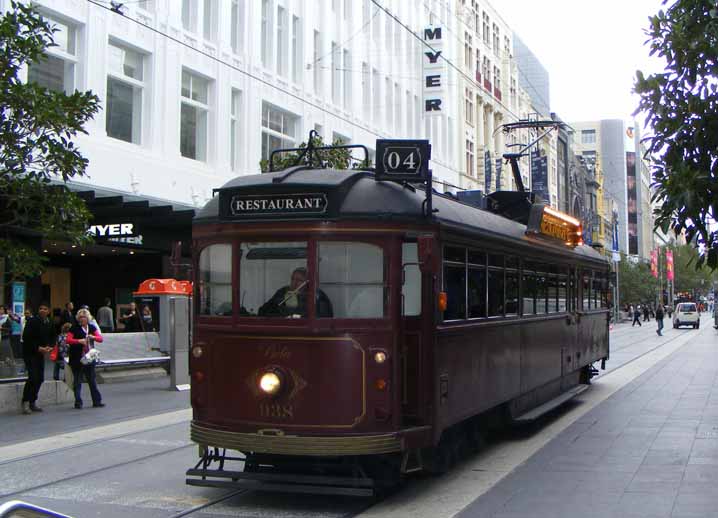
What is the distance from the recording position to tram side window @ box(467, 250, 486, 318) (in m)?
8.90

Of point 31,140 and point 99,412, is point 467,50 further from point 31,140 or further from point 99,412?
point 31,140

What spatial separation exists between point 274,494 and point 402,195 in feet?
9.95

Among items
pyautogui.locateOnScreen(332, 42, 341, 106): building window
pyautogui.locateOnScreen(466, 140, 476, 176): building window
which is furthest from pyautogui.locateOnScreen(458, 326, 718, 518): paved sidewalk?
pyautogui.locateOnScreen(466, 140, 476, 176): building window

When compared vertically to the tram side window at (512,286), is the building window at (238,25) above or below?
above

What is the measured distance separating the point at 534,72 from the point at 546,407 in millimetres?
82232

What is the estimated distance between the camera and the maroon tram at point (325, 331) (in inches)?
285

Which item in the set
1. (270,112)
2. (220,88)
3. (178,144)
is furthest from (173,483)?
(270,112)

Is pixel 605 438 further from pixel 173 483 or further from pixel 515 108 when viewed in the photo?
pixel 515 108

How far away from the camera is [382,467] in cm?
780

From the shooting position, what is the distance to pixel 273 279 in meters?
7.57

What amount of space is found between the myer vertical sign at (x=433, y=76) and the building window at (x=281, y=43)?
1243 cm

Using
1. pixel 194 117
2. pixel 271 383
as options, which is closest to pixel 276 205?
pixel 271 383

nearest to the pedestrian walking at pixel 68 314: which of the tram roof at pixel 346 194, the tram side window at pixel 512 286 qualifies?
the tram side window at pixel 512 286

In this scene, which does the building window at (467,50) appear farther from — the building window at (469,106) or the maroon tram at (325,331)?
the maroon tram at (325,331)
